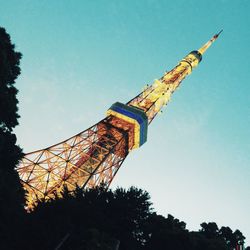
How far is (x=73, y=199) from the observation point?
52.5 ft

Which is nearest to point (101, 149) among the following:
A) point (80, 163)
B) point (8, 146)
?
point (80, 163)

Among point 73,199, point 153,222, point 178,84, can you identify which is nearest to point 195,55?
point 178,84

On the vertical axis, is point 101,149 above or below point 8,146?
above

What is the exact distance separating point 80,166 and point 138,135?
7.42m

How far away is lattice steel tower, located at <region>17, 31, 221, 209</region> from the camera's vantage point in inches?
950

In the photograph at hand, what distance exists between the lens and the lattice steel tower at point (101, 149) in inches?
950

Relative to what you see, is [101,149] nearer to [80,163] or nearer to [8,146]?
[80,163]

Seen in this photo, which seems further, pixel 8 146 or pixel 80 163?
pixel 80 163

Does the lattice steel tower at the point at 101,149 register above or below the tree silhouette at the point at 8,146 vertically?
above

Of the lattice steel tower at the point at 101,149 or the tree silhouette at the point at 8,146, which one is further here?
the lattice steel tower at the point at 101,149

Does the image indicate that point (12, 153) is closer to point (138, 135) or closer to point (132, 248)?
point (132, 248)

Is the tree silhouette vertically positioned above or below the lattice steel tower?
below

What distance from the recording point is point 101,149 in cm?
2841

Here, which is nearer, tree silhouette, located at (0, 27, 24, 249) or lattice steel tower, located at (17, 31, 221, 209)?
tree silhouette, located at (0, 27, 24, 249)
